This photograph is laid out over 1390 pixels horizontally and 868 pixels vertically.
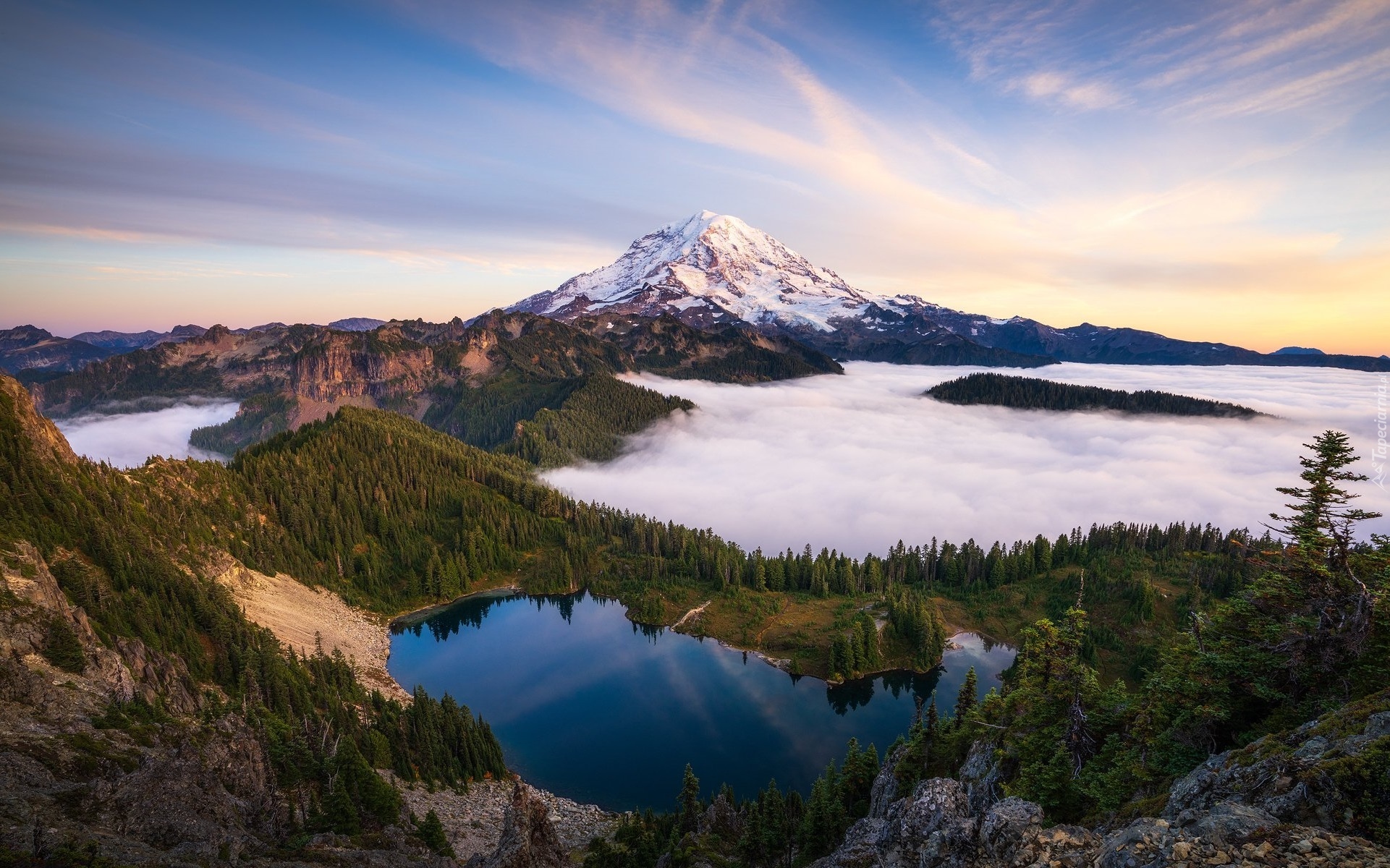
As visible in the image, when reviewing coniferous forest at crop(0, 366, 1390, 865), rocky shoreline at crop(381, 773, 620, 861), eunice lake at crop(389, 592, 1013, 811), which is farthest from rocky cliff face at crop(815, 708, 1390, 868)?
eunice lake at crop(389, 592, 1013, 811)

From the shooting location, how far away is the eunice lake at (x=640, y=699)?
97938mm

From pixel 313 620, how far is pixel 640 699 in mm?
72974

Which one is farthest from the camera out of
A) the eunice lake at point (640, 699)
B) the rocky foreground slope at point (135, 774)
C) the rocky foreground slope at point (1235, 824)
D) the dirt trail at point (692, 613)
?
the dirt trail at point (692, 613)

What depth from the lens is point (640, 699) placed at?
402 feet

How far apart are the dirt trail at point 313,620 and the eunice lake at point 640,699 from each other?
8.40 meters

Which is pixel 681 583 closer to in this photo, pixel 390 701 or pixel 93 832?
pixel 390 701

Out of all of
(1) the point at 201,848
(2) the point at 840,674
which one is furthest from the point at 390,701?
(2) the point at 840,674

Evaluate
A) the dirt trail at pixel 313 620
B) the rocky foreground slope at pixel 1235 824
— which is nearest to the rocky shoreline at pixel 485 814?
the dirt trail at pixel 313 620

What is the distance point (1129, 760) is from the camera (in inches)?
1134

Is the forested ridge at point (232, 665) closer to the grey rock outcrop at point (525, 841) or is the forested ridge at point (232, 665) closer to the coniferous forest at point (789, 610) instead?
the coniferous forest at point (789, 610)

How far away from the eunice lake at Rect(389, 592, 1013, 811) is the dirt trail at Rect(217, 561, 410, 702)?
840cm

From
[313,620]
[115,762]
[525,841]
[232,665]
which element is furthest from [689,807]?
[313,620]

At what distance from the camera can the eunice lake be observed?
97.9m

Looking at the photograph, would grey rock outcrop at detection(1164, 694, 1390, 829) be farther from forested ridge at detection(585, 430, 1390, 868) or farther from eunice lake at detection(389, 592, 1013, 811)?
eunice lake at detection(389, 592, 1013, 811)
